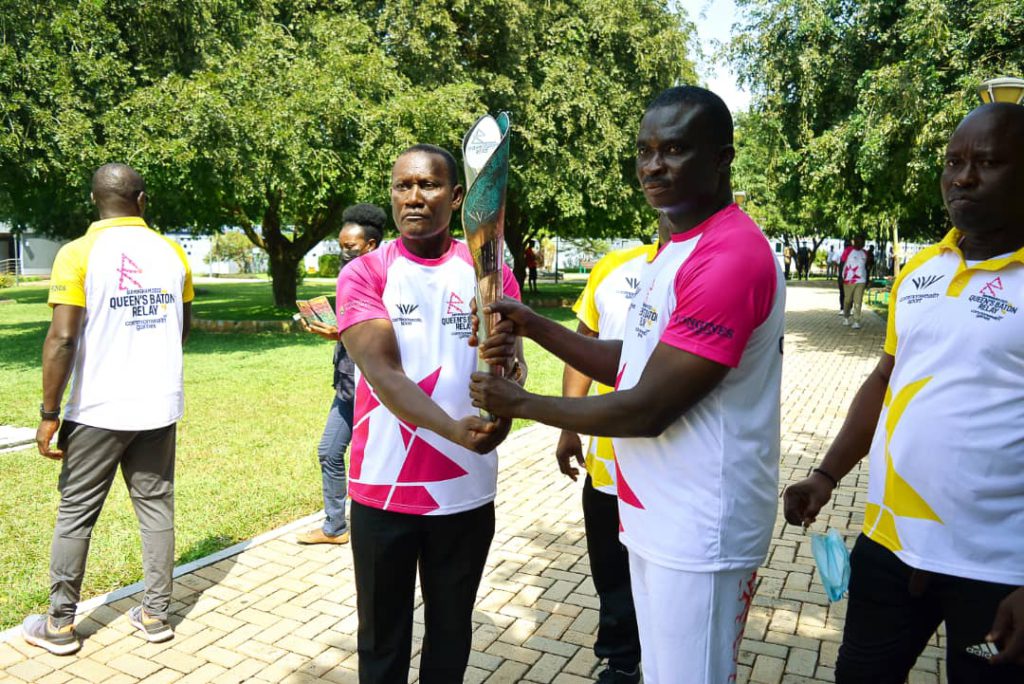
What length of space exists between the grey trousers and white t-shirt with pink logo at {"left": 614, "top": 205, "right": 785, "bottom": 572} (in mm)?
2969

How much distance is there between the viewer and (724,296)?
76.0 inches

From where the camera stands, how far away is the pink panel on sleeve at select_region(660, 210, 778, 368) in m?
1.93

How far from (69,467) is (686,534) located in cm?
325

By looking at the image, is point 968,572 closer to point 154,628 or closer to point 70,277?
point 154,628

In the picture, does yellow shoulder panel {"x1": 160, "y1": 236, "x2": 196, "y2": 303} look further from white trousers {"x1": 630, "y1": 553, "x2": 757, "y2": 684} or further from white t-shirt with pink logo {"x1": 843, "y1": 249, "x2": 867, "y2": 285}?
white t-shirt with pink logo {"x1": 843, "y1": 249, "x2": 867, "y2": 285}

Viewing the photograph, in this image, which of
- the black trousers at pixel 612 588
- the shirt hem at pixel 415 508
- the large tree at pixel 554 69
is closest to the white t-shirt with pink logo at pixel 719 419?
the shirt hem at pixel 415 508

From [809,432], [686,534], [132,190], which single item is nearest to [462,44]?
[809,432]

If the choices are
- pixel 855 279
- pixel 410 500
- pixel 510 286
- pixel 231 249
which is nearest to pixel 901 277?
pixel 510 286

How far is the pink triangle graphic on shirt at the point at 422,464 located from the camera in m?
2.70

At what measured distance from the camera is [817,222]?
34594 millimetres

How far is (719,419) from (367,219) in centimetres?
359

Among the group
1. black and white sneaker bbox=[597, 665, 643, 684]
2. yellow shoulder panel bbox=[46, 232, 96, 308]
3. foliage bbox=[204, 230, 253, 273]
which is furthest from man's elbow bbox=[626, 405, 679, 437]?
foliage bbox=[204, 230, 253, 273]

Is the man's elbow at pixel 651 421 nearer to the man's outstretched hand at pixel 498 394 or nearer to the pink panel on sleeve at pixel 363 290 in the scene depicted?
the man's outstretched hand at pixel 498 394

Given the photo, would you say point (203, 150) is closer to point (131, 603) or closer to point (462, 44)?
point (462, 44)
